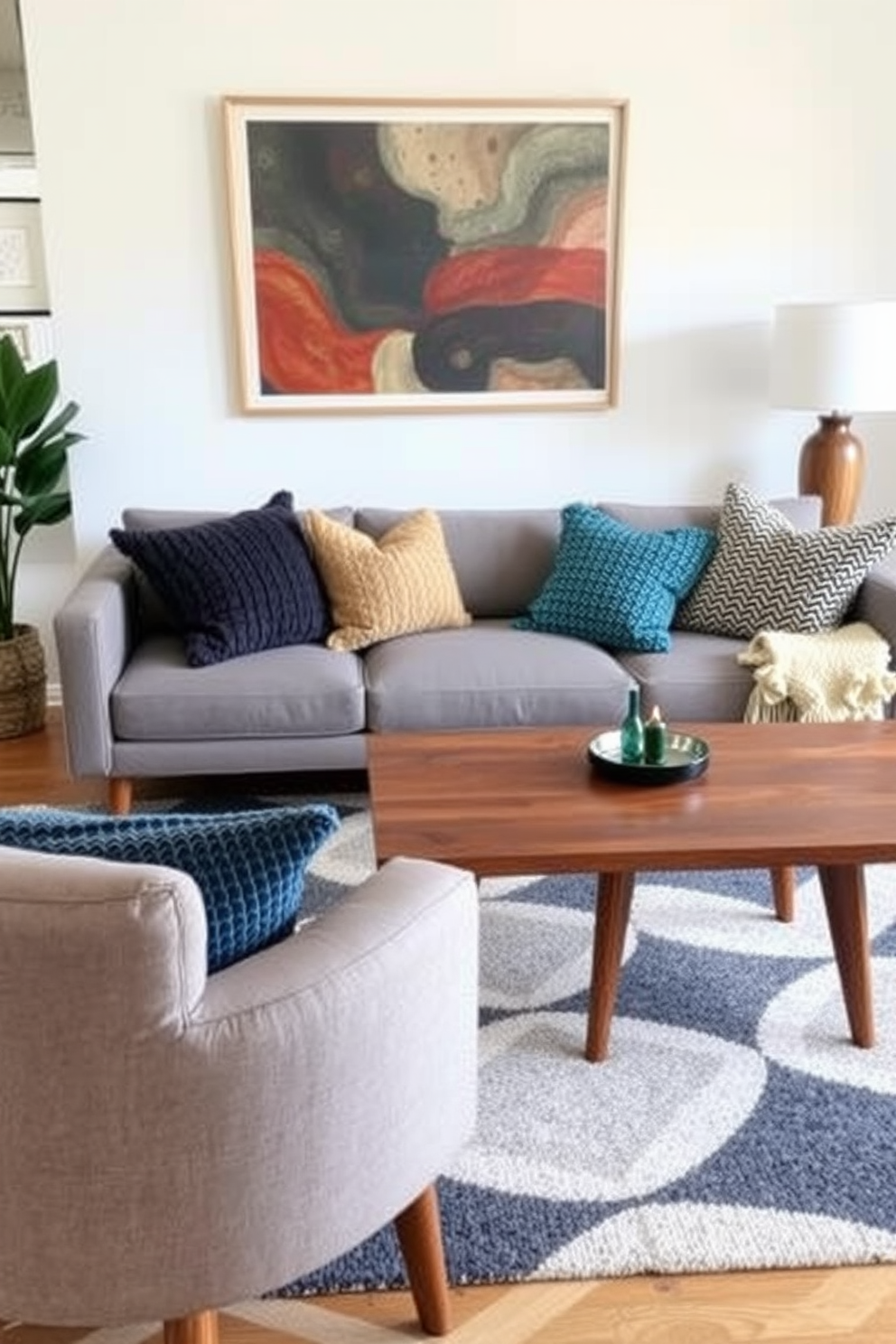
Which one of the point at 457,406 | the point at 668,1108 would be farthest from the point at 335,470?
the point at 668,1108

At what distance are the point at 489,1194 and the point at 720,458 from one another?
2757 mm

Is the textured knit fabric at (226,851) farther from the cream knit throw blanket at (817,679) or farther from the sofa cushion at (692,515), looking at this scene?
the sofa cushion at (692,515)

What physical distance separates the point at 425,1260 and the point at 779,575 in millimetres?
2138

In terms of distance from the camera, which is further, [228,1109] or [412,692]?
[412,692]

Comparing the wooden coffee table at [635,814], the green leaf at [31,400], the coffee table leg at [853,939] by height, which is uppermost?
the green leaf at [31,400]

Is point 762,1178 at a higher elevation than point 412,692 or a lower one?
lower

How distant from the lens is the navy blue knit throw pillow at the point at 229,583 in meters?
3.01

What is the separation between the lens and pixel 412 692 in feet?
9.59

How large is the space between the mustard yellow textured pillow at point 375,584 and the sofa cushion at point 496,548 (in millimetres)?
168

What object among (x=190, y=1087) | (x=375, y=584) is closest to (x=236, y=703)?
(x=375, y=584)

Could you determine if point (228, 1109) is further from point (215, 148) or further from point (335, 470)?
point (215, 148)

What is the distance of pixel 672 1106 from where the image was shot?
1928mm

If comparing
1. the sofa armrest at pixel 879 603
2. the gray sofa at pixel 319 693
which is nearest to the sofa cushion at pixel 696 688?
the gray sofa at pixel 319 693

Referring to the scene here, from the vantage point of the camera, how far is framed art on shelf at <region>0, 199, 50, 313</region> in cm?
379
